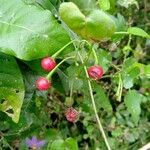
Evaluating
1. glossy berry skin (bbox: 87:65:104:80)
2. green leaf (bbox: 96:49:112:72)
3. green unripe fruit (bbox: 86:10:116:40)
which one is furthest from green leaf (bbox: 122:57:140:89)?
green unripe fruit (bbox: 86:10:116:40)

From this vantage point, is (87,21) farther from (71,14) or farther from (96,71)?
(96,71)

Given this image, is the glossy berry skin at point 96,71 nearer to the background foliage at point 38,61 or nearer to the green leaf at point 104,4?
the background foliage at point 38,61

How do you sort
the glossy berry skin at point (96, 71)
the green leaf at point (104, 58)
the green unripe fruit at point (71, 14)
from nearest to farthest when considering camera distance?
the green unripe fruit at point (71, 14) < the glossy berry skin at point (96, 71) < the green leaf at point (104, 58)

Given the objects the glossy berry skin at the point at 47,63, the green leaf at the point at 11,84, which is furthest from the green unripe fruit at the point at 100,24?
the green leaf at the point at 11,84

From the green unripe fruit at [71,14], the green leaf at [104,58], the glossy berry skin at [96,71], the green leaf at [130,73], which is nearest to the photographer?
the green unripe fruit at [71,14]

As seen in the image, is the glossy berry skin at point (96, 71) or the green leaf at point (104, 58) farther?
the green leaf at point (104, 58)

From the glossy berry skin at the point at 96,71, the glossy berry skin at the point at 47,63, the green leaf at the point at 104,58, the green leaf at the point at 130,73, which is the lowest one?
the green leaf at the point at 104,58
